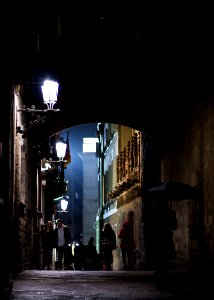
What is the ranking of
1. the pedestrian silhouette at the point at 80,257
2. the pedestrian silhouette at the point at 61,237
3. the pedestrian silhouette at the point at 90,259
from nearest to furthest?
1. the pedestrian silhouette at the point at 61,237
2. the pedestrian silhouette at the point at 90,259
3. the pedestrian silhouette at the point at 80,257

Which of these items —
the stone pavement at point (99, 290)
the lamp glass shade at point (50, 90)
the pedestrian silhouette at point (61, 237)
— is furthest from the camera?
the pedestrian silhouette at point (61, 237)

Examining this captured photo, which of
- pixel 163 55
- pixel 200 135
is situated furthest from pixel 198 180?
pixel 163 55

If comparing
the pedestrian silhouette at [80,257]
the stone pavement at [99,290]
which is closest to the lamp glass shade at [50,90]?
the stone pavement at [99,290]

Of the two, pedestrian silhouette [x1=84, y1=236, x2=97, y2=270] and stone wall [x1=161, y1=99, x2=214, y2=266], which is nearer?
stone wall [x1=161, y1=99, x2=214, y2=266]

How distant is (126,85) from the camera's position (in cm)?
2091

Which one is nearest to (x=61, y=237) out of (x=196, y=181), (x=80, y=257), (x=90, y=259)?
(x=90, y=259)

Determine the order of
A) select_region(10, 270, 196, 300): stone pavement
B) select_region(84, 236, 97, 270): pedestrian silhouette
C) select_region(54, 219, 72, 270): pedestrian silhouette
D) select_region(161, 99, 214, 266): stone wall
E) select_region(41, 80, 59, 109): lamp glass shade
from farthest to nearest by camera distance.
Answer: select_region(84, 236, 97, 270): pedestrian silhouette, select_region(54, 219, 72, 270): pedestrian silhouette, select_region(41, 80, 59, 109): lamp glass shade, select_region(161, 99, 214, 266): stone wall, select_region(10, 270, 196, 300): stone pavement

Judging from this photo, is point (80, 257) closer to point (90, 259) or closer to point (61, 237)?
point (90, 259)

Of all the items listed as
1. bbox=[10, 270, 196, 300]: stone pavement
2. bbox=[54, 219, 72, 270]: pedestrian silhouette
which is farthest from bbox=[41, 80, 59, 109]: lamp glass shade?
bbox=[54, 219, 72, 270]: pedestrian silhouette

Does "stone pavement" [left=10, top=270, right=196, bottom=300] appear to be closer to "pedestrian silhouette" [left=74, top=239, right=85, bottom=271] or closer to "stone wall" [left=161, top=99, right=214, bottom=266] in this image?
"stone wall" [left=161, top=99, right=214, bottom=266]

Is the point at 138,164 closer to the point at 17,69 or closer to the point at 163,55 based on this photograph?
the point at 163,55

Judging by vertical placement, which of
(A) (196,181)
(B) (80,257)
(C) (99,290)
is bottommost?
(C) (99,290)

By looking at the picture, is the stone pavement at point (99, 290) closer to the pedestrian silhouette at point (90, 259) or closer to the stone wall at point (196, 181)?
the stone wall at point (196, 181)

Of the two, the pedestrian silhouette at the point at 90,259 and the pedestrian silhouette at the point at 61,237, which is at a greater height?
the pedestrian silhouette at the point at 61,237
